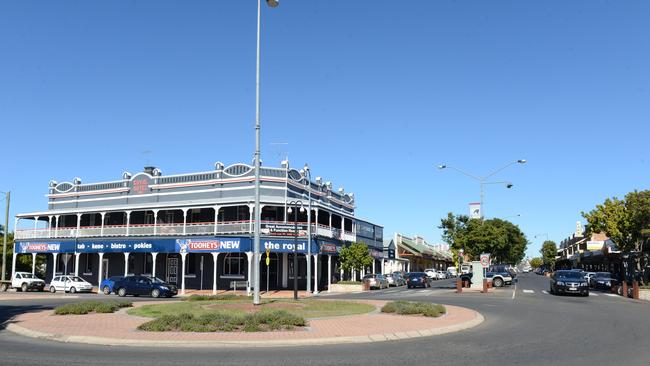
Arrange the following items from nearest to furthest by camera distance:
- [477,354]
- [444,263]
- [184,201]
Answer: [477,354] → [184,201] → [444,263]

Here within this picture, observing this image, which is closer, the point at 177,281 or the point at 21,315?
the point at 21,315

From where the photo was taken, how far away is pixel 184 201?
44.6 meters

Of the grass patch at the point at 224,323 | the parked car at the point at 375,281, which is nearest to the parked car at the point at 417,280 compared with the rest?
the parked car at the point at 375,281

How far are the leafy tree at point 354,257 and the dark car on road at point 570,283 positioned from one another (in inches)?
635

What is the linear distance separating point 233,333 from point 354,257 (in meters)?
32.4

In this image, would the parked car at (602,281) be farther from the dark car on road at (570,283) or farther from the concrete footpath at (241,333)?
the concrete footpath at (241,333)

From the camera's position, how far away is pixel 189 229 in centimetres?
4325

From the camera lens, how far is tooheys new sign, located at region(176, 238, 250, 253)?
40156 millimetres

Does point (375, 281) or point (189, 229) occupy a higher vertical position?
point (189, 229)

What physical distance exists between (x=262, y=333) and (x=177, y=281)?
33586mm

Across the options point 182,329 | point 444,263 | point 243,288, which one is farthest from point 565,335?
point 444,263

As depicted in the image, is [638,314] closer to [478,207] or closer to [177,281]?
[478,207]

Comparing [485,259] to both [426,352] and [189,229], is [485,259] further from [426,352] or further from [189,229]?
[426,352]

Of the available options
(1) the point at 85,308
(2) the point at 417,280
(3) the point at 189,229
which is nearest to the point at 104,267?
(3) the point at 189,229
